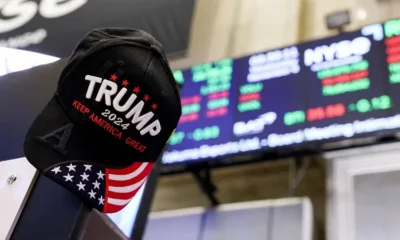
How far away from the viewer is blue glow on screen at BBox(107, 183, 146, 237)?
1.11 meters

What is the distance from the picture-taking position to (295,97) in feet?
10.5

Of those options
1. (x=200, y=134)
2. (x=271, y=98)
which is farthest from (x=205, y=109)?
(x=271, y=98)

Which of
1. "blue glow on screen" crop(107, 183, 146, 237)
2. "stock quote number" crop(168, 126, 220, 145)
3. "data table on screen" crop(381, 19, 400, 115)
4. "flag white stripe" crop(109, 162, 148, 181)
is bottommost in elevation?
"stock quote number" crop(168, 126, 220, 145)

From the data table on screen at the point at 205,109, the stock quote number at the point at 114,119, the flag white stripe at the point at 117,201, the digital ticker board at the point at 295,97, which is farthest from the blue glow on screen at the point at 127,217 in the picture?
the data table on screen at the point at 205,109

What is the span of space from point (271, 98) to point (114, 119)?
8.18 ft

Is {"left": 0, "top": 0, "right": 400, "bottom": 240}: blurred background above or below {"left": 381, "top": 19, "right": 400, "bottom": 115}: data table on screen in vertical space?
below

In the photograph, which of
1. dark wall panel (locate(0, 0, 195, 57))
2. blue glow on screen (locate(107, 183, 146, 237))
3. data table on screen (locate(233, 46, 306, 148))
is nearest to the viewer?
blue glow on screen (locate(107, 183, 146, 237))

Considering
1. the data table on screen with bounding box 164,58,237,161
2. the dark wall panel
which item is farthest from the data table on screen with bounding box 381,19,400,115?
the dark wall panel

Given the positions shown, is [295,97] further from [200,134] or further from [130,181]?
[130,181]

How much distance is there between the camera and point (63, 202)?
0.98 m

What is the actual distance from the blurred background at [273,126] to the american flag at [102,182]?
187 cm

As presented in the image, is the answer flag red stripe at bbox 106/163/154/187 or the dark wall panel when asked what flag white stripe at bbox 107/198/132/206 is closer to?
flag red stripe at bbox 106/163/154/187

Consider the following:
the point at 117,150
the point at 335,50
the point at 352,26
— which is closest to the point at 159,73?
the point at 117,150

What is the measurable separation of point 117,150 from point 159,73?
0.44ft
